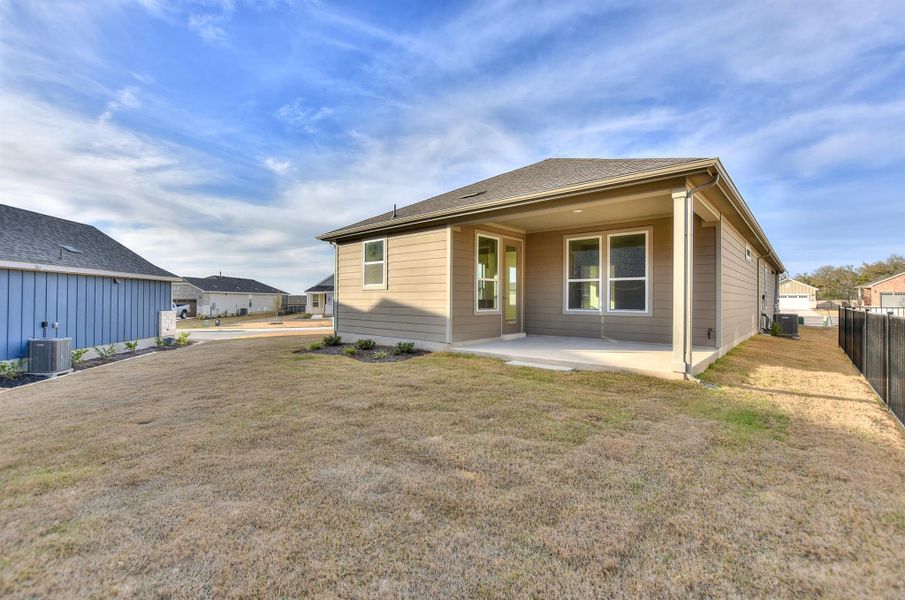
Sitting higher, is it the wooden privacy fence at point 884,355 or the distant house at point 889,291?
the distant house at point 889,291

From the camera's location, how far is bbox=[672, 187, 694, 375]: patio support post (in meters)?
5.05

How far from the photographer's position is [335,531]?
192cm

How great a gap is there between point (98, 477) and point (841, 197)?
32.8 m

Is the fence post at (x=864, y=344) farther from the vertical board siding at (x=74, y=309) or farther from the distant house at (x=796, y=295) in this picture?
the distant house at (x=796, y=295)

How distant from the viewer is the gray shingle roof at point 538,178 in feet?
18.6

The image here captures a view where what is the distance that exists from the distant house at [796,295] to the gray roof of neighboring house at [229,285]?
56.9 meters

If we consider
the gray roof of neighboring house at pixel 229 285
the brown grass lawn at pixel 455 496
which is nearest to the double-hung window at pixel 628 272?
the brown grass lawn at pixel 455 496

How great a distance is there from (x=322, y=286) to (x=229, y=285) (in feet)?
35.1

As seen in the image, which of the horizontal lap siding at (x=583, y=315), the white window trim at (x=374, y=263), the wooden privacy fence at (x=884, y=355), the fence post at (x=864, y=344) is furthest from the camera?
the white window trim at (x=374, y=263)

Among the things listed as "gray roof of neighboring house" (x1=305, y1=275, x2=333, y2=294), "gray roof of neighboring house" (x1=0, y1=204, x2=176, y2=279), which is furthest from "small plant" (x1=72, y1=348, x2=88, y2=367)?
→ "gray roof of neighboring house" (x1=305, y1=275, x2=333, y2=294)

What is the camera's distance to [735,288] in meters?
8.41

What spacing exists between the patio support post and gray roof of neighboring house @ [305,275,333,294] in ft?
106

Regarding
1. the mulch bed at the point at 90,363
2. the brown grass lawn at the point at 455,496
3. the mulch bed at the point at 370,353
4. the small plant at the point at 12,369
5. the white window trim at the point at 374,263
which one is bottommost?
the mulch bed at the point at 90,363

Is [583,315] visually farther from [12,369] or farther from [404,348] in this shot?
[12,369]
